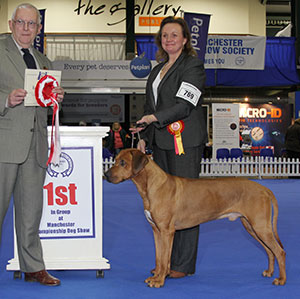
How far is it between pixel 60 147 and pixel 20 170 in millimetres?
362

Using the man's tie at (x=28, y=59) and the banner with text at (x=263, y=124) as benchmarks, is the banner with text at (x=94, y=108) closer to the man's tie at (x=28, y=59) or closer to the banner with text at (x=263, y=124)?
the banner with text at (x=263, y=124)

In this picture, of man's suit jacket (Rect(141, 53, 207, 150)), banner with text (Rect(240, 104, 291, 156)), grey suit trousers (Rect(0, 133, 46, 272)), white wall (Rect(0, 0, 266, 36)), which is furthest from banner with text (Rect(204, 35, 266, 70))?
grey suit trousers (Rect(0, 133, 46, 272))

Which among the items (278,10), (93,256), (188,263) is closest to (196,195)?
(188,263)

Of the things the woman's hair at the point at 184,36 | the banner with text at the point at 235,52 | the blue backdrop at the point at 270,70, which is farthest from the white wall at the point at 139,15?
the woman's hair at the point at 184,36

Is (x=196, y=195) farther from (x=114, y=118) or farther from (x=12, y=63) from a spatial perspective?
(x=114, y=118)

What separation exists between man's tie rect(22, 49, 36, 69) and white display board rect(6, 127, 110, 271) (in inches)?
24.7

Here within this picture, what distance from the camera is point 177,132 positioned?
3482mm

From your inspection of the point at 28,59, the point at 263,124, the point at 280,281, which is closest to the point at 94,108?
the point at 263,124

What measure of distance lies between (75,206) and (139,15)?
15.3 meters

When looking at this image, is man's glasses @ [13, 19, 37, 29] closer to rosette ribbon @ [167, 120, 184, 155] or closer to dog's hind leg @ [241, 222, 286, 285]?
rosette ribbon @ [167, 120, 184, 155]

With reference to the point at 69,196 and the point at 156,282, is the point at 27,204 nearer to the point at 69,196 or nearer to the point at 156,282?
the point at 69,196

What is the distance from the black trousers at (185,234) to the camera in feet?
11.7

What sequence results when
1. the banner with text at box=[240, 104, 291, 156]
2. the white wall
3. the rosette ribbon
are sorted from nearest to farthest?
the rosette ribbon, the banner with text at box=[240, 104, 291, 156], the white wall

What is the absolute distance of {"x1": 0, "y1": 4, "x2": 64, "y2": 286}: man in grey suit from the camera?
305cm
